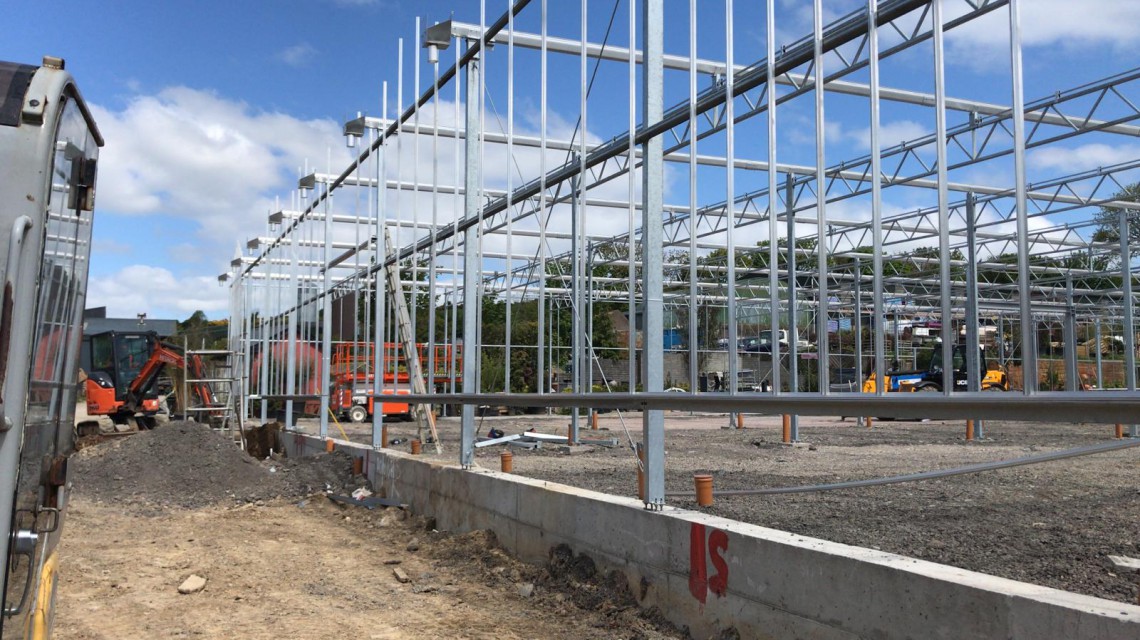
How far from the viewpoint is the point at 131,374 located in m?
24.3

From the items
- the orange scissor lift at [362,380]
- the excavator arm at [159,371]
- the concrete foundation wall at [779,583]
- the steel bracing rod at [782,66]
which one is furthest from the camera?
the orange scissor lift at [362,380]

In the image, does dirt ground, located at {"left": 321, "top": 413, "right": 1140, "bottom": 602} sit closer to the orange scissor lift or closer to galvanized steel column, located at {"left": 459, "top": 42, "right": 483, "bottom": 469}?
galvanized steel column, located at {"left": 459, "top": 42, "right": 483, "bottom": 469}

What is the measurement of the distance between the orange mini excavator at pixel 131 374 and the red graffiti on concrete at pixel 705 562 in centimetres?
1908

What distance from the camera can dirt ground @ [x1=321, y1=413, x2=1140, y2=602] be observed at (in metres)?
5.21

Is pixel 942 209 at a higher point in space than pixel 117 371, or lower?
higher

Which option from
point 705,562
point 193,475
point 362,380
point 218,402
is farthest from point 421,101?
point 362,380

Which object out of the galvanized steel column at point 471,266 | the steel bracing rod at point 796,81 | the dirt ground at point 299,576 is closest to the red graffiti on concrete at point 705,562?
the dirt ground at point 299,576

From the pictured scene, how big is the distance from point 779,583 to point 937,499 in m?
3.73

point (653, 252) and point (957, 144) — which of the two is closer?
point (653, 252)

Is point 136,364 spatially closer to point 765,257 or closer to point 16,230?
point 765,257

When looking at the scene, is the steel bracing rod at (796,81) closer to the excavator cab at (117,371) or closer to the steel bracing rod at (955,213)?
the steel bracing rod at (955,213)

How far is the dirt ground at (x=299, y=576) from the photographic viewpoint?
5.87 metres

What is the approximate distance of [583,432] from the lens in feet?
64.5

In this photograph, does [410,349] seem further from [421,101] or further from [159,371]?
[159,371]
